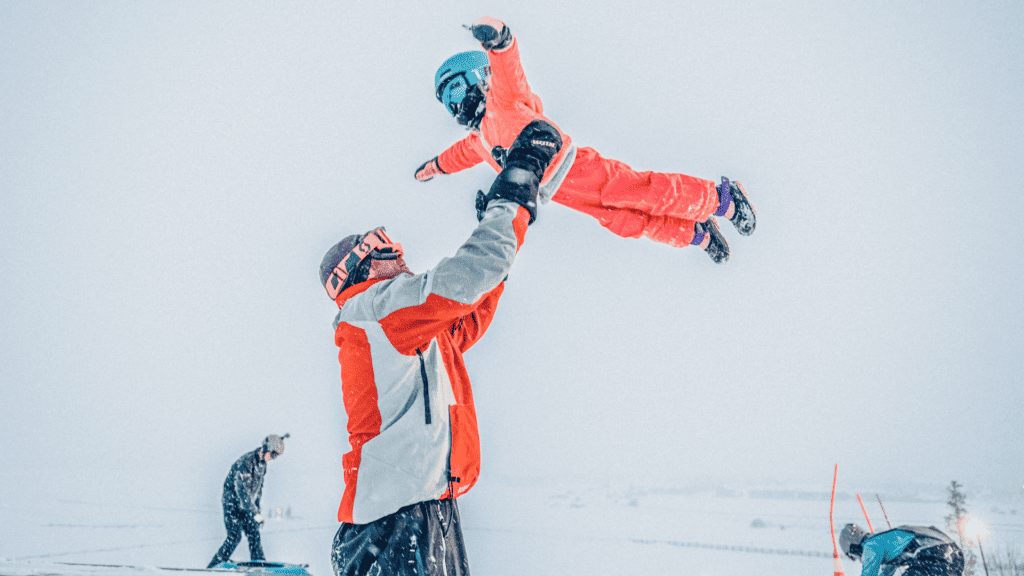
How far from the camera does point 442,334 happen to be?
1301 mm

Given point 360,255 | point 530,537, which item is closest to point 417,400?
point 360,255

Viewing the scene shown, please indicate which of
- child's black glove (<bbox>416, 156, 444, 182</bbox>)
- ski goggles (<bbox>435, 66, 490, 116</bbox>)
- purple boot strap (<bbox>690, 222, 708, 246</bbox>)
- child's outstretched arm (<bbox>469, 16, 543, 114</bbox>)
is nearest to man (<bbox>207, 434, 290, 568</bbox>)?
child's black glove (<bbox>416, 156, 444, 182</bbox>)

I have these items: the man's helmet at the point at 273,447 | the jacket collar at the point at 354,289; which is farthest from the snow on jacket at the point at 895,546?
the man's helmet at the point at 273,447

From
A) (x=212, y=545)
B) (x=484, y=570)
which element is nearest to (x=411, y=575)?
(x=484, y=570)

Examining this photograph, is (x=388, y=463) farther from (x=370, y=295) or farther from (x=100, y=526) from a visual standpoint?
(x=100, y=526)

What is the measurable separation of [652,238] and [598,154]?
1.56ft

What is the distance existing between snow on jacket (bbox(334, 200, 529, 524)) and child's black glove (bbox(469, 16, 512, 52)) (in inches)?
42.9

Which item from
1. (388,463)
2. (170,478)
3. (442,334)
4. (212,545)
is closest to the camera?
(388,463)

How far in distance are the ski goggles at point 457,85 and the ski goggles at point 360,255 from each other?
1.03 meters

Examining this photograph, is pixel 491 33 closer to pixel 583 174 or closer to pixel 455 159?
pixel 583 174

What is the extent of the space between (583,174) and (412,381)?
1.32 metres

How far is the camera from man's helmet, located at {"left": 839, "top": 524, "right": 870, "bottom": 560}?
177 cm

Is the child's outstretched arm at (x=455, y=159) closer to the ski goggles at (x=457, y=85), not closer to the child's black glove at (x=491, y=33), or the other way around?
the ski goggles at (x=457, y=85)

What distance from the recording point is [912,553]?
1.55 m
